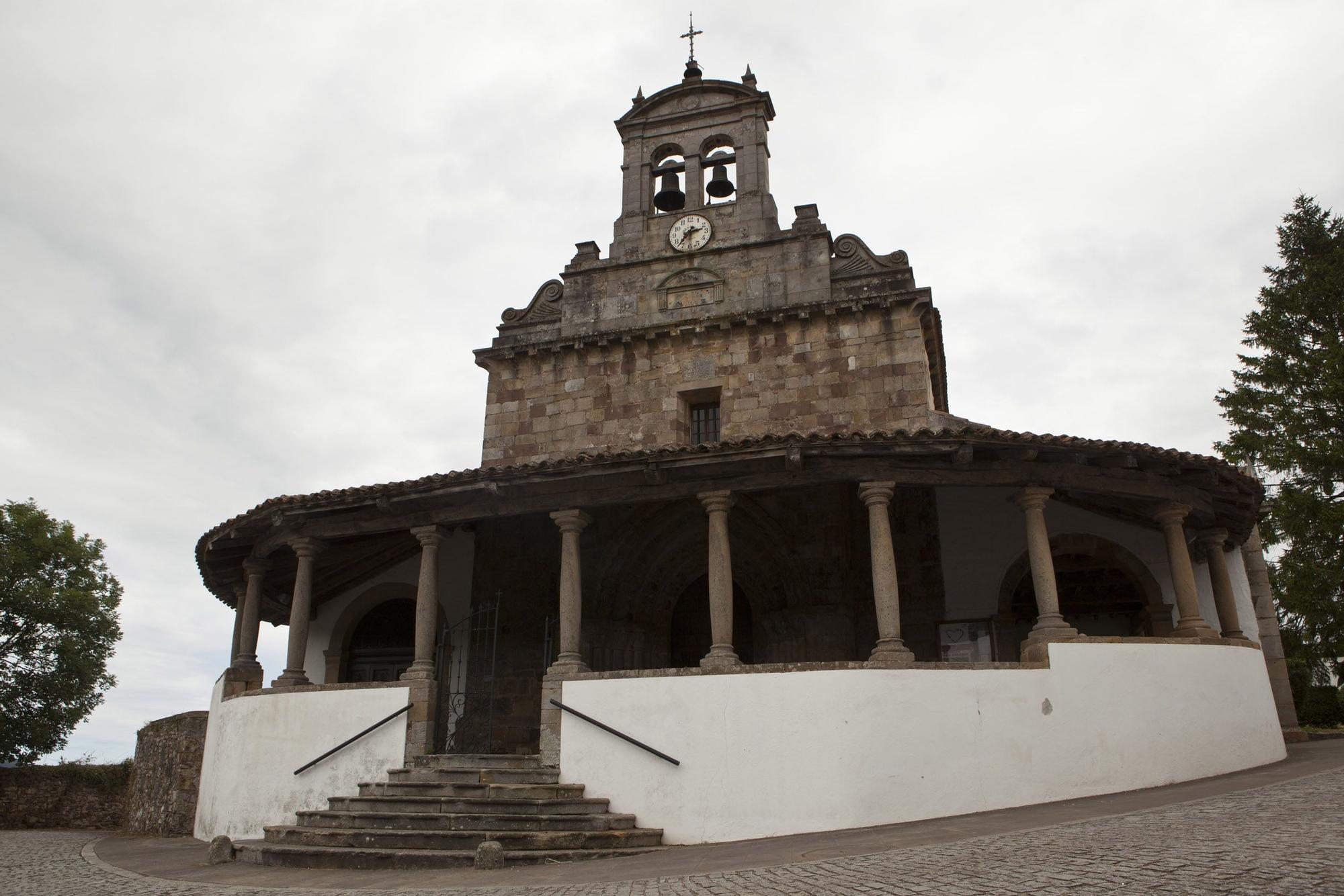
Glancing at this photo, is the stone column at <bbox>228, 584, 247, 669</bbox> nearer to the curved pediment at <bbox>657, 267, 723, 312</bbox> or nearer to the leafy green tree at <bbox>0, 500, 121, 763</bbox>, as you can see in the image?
the curved pediment at <bbox>657, 267, 723, 312</bbox>

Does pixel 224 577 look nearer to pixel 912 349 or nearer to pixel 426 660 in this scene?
pixel 426 660

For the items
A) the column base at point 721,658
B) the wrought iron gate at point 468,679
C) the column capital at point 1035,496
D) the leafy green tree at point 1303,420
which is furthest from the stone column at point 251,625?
the leafy green tree at point 1303,420

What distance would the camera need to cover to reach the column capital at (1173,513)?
11469 mm

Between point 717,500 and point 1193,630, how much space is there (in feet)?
18.9

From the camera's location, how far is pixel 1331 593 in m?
18.8

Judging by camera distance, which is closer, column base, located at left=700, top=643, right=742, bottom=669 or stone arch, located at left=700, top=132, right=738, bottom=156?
column base, located at left=700, top=643, right=742, bottom=669

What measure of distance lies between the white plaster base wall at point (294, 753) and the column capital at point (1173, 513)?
9.27 metres

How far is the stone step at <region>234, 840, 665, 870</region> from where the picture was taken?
8500 mm

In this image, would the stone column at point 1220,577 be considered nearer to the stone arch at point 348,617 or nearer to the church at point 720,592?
the church at point 720,592

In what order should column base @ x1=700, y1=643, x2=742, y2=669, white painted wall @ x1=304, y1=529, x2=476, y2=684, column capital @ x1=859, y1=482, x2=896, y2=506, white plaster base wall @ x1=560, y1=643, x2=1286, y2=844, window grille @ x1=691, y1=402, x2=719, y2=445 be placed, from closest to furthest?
white plaster base wall @ x1=560, y1=643, x2=1286, y2=844 → column base @ x1=700, y1=643, x2=742, y2=669 → column capital @ x1=859, y1=482, x2=896, y2=506 → white painted wall @ x1=304, y1=529, x2=476, y2=684 → window grille @ x1=691, y1=402, x2=719, y2=445

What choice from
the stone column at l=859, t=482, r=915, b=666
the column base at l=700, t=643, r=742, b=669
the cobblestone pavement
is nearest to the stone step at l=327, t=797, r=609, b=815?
the column base at l=700, t=643, r=742, b=669

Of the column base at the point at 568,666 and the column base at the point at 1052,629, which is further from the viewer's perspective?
the column base at the point at 568,666

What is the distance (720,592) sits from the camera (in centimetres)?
1060

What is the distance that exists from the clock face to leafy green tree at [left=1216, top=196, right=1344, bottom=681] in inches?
511
